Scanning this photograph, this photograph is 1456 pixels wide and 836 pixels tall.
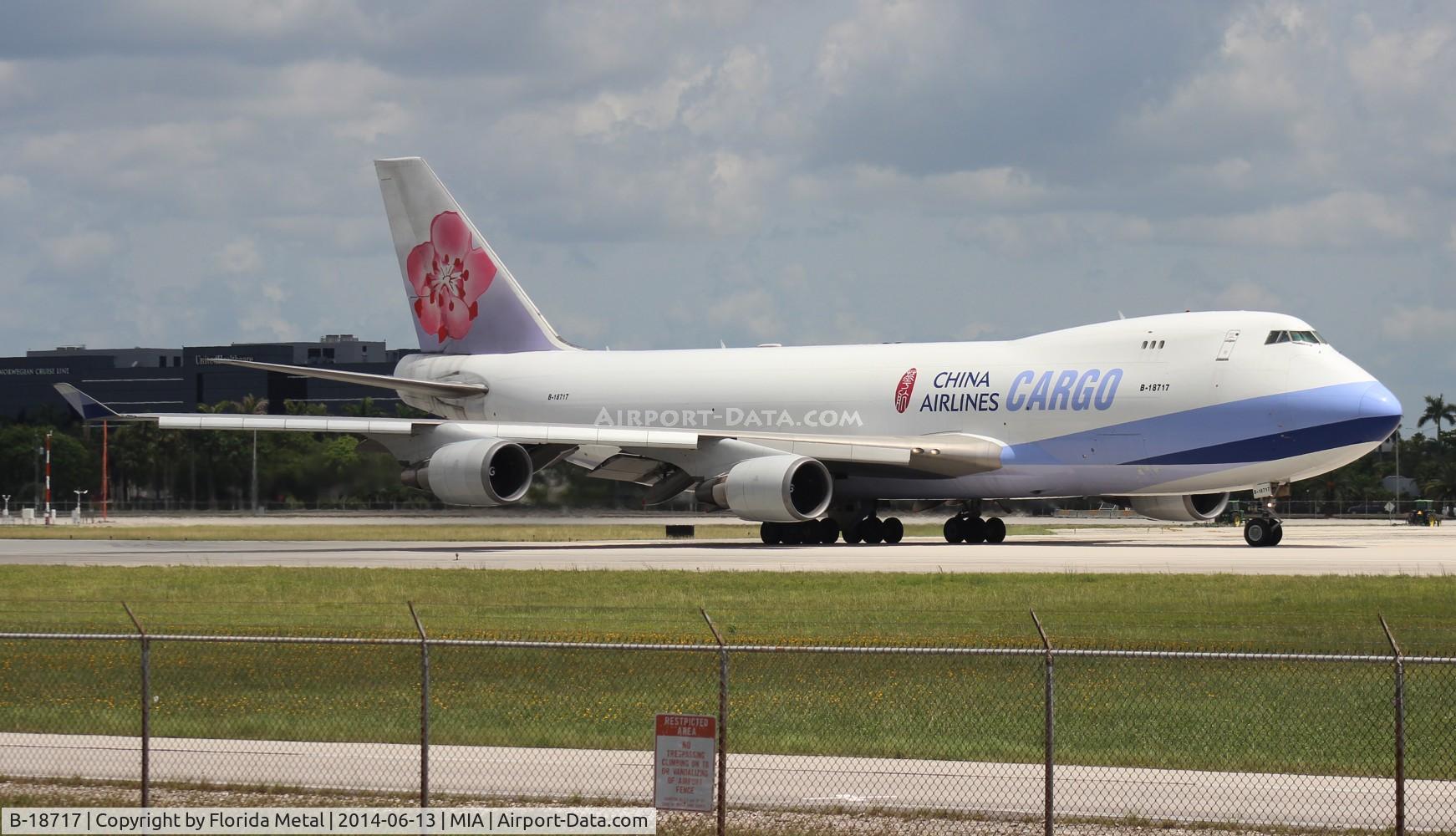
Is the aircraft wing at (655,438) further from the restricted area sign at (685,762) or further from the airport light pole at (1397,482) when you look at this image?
the airport light pole at (1397,482)

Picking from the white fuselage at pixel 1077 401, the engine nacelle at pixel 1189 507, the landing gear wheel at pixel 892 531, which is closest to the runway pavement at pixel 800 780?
the white fuselage at pixel 1077 401

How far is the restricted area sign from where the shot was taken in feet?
40.1

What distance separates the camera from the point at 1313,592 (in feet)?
97.7

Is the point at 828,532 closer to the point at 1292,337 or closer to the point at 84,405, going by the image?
the point at 1292,337

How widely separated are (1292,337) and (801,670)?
24.9 m

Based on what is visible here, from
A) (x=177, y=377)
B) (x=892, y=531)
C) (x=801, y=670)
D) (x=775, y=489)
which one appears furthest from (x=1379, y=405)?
(x=177, y=377)

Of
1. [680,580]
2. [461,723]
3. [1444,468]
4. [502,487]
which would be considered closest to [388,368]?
[1444,468]

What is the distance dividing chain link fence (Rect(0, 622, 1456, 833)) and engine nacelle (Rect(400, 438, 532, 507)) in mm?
21852

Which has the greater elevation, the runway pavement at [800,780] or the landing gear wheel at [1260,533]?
the landing gear wheel at [1260,533]

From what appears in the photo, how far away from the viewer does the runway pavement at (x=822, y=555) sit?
1462 inches

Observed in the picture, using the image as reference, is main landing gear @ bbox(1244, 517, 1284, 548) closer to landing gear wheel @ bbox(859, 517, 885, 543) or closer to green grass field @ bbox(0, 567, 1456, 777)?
landing gear wheel @ bbox(859, 517, 885, 543)

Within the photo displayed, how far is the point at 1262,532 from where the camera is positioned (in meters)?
45.5

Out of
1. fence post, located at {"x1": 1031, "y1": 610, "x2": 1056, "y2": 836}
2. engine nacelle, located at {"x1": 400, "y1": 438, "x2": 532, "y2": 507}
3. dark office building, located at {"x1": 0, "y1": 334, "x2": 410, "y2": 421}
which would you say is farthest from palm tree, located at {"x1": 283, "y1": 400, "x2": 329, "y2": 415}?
fence post, located at {"x1": 1031, "y1": 610, "x2": 1056, "y2": 836}

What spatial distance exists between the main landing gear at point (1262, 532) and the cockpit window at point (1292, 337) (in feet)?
16.1
